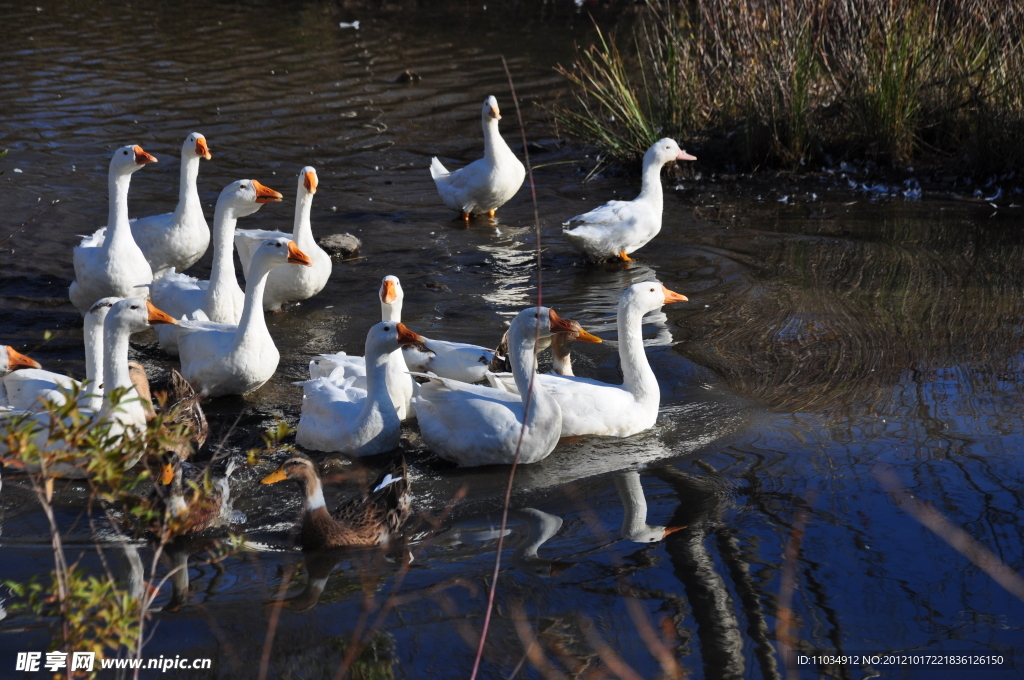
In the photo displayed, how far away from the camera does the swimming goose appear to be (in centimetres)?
773

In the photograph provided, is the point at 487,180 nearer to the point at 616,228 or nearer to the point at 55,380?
the point at 616,228

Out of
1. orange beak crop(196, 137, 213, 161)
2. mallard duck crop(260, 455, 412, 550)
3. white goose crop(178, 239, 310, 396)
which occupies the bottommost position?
mallard duck crop(260, 455, 412, 550)

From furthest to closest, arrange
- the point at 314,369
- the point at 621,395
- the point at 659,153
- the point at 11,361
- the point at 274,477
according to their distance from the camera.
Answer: the point at 659,153 → the point at 314,369 → the point at 621,395 → the point at 11,361 → the point at 274,477

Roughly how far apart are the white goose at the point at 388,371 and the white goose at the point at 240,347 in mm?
329

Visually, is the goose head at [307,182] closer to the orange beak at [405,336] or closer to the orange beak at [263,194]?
the orange beak at [263,194]

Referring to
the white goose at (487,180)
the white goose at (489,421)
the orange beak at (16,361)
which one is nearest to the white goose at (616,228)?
the white goose at (487,180)

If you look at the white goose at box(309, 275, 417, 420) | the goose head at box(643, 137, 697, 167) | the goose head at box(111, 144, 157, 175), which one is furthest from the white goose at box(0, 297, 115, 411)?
the goose head at box(643, 137, 697, 167)

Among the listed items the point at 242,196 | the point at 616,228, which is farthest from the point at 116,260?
the point at 616,228

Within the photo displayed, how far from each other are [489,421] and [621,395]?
0.85m

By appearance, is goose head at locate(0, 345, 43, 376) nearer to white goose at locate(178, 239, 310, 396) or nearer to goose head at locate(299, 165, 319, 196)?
white goose at locate(178, 239, 310, 396)

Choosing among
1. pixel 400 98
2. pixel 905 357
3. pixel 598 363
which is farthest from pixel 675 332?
pixel 400 98

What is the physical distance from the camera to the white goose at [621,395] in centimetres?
546

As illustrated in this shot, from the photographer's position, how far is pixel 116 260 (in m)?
6.95

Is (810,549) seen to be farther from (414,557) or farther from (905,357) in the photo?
(905,357)
